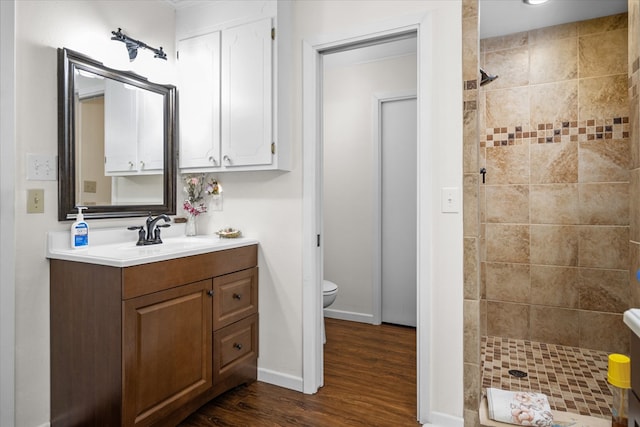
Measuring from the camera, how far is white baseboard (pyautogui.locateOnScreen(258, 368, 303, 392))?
2268 millimetres

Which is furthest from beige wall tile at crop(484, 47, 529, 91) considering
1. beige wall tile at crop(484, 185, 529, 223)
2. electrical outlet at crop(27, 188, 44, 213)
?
electrical outlet at crop(27, 188, 44, 213)

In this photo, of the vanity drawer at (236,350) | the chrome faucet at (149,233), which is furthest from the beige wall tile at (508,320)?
the chrome faucet at (149,233)

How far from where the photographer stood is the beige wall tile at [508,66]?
9.84ft

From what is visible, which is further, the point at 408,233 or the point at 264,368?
the point at 408,233

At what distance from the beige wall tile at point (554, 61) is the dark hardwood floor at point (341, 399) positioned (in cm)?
231

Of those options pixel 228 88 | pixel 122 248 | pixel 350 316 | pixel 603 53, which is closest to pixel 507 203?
pixel 603 53

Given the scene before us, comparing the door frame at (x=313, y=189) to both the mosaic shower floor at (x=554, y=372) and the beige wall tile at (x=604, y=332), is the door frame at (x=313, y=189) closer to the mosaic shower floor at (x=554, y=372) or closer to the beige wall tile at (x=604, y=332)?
the mosaic shower floor at (x=554, y=372)

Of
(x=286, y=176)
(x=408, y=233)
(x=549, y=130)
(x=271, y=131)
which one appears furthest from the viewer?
(x=408, y=233)

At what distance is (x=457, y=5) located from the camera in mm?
1843

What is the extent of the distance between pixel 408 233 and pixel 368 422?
72.6 inches

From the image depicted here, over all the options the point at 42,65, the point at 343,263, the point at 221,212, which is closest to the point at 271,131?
the point at 221,212

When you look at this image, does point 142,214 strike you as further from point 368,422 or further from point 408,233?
point 408,233

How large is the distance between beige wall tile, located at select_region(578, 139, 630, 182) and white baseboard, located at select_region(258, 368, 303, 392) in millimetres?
2471

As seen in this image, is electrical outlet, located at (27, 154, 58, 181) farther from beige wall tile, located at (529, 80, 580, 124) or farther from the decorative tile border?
beige wall tile, located at (529, 80, 580, 124)
